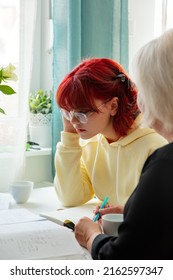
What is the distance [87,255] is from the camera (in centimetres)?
117

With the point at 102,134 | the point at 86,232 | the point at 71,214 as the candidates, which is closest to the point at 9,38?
the point at 102,134

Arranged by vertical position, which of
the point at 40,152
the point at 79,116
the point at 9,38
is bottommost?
the point at 40,152

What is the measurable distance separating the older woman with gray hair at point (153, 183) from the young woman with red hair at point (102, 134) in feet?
1.78

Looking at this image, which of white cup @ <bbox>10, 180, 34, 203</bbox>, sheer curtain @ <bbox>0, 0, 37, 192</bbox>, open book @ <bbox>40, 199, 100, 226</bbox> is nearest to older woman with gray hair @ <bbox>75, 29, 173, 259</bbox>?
open book @ <bbox>40, 199, 100, 226</bbox>

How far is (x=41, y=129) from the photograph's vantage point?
2420mm

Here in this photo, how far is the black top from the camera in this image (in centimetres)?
90

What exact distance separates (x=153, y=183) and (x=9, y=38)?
4.86 ft

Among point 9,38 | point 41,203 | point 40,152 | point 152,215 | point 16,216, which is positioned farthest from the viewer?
point 40,152

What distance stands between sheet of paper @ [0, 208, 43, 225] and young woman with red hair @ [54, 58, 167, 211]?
245mm

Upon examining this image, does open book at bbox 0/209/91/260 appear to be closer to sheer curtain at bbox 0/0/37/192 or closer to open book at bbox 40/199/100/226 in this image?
open book at bbox 40/199/100/226

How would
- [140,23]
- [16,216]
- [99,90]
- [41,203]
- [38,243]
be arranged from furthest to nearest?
[140,23] < [41,203] < [99,90] < [16,216] < [38,243]

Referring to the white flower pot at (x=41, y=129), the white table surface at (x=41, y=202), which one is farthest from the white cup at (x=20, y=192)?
the white flower pot at (x=41, y=129)

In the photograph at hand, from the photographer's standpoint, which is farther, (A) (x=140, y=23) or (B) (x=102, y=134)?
(A) (x=140, y=23)

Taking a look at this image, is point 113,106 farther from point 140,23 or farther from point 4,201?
point 140,23
